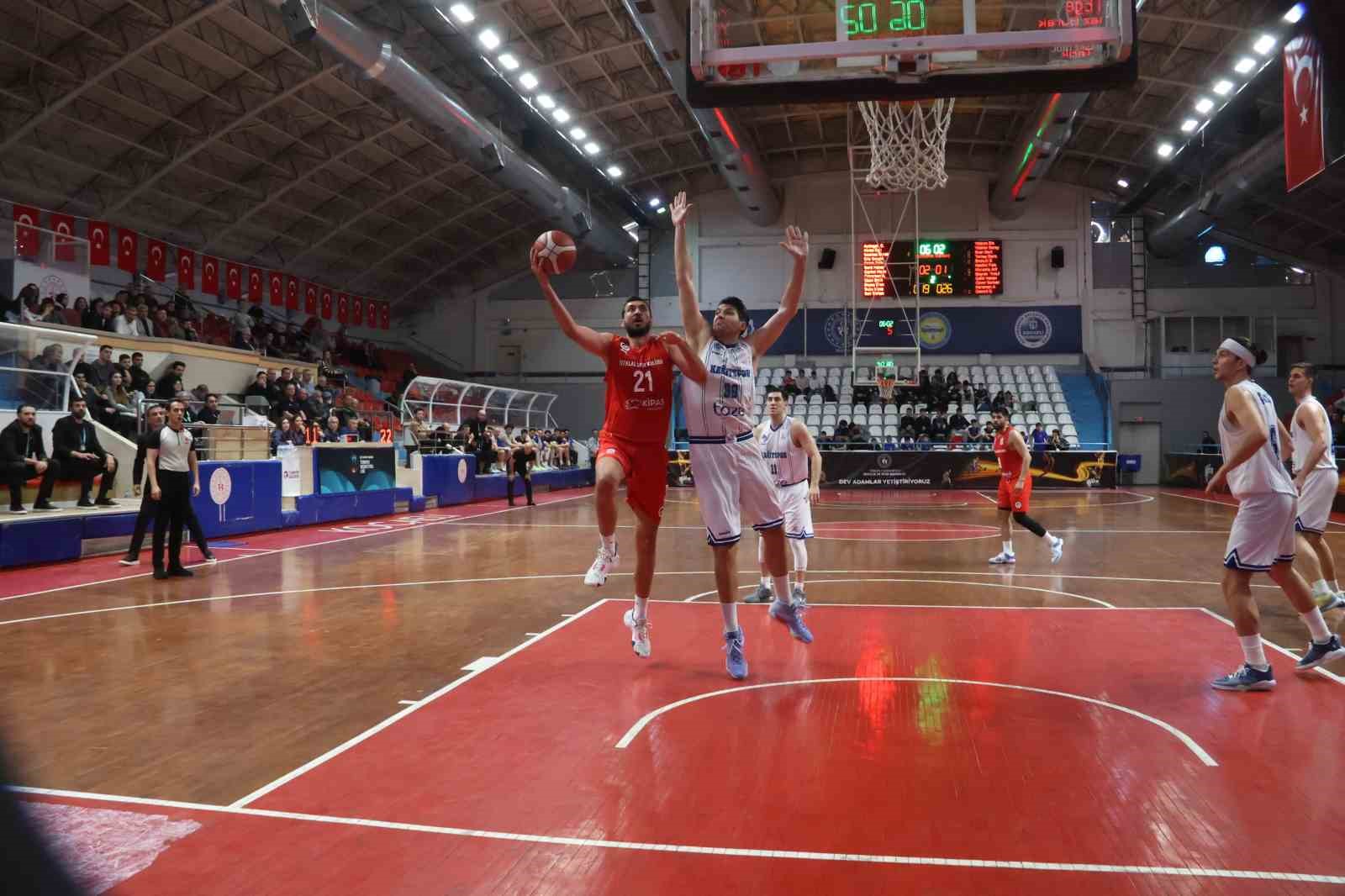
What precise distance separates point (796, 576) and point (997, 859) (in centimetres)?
525

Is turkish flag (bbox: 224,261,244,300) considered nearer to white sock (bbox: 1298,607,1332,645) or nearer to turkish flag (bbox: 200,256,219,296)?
turkish flag (bbox: 200,256,219,296)

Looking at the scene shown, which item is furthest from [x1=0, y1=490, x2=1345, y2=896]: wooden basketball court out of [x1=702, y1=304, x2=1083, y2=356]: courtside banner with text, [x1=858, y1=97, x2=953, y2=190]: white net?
[x1=702, y1=304, x2=1083, y2=356]: courtside banner with text

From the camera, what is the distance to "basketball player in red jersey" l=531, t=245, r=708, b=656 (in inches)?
224

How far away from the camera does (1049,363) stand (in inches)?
1308

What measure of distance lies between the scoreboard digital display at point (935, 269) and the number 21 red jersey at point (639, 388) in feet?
80.1

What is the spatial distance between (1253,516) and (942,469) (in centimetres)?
2148

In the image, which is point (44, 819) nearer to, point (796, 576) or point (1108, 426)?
point (796, 576)

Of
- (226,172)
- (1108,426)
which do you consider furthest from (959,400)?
(226,172)

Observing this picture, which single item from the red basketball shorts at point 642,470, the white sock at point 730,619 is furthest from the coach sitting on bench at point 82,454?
the white sock at point 730,619

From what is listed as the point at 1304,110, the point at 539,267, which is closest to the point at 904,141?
the point at 1304,110

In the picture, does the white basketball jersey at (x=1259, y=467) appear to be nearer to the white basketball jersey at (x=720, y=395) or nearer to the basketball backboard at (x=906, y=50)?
the white basketball jersey at (x=720, y=395)

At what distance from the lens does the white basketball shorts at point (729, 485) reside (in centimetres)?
562

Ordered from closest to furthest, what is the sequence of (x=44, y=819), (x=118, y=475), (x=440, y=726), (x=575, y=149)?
1. (x=44, y=819)
2. (x=440, y=726)
3. (x=118, y=475)
4. (x=575, y=149)

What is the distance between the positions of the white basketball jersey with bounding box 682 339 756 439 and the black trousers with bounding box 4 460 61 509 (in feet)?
31.3
